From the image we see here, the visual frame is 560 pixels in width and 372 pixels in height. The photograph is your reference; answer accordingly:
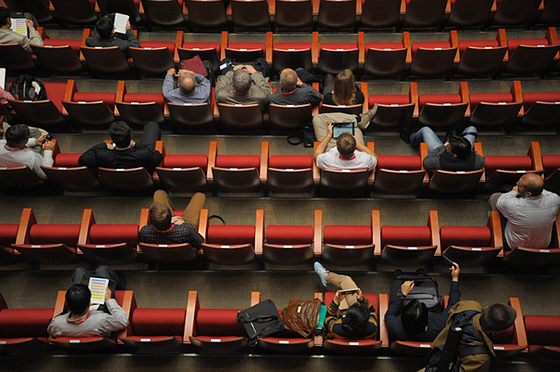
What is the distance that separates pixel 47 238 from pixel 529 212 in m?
1.21

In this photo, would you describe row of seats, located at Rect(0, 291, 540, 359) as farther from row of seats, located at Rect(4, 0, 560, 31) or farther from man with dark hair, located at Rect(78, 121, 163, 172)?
row of seats, located at Rect(4, 0, 560, 31)

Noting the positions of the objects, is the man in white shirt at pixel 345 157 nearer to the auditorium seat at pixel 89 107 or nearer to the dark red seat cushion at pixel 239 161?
the dark red seat cushion at pixel 239 161

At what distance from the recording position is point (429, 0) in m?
1.68

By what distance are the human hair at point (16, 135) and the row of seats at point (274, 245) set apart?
202mm

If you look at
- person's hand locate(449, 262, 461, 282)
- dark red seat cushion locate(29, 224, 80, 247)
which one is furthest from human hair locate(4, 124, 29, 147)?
person's hand locate(449, 262, 461, 282)

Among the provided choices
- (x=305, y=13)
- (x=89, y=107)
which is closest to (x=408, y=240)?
(x=305, y=13)

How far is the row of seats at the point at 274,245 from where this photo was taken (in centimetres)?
125

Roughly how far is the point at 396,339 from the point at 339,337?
0.13 m

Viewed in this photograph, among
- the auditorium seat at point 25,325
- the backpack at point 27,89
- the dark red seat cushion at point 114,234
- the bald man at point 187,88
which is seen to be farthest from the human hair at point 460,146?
the backpack at point 27,89

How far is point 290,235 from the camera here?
1303mm

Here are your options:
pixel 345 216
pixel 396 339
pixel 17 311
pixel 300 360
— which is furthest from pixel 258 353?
pixel 17 311

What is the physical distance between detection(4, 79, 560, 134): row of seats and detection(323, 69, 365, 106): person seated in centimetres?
3

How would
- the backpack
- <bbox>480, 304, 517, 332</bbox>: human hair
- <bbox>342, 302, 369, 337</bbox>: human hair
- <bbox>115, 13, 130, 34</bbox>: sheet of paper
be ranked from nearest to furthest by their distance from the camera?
<bbox>480, 304, 517, 332</bbox>: human hair → <bbox>342, 302, 369, 337</bbox>: human hair → the backpack → <bbox>115, 13, 130, 34</bbox>: sheet of paper

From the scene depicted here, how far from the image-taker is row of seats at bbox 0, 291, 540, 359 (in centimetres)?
112
